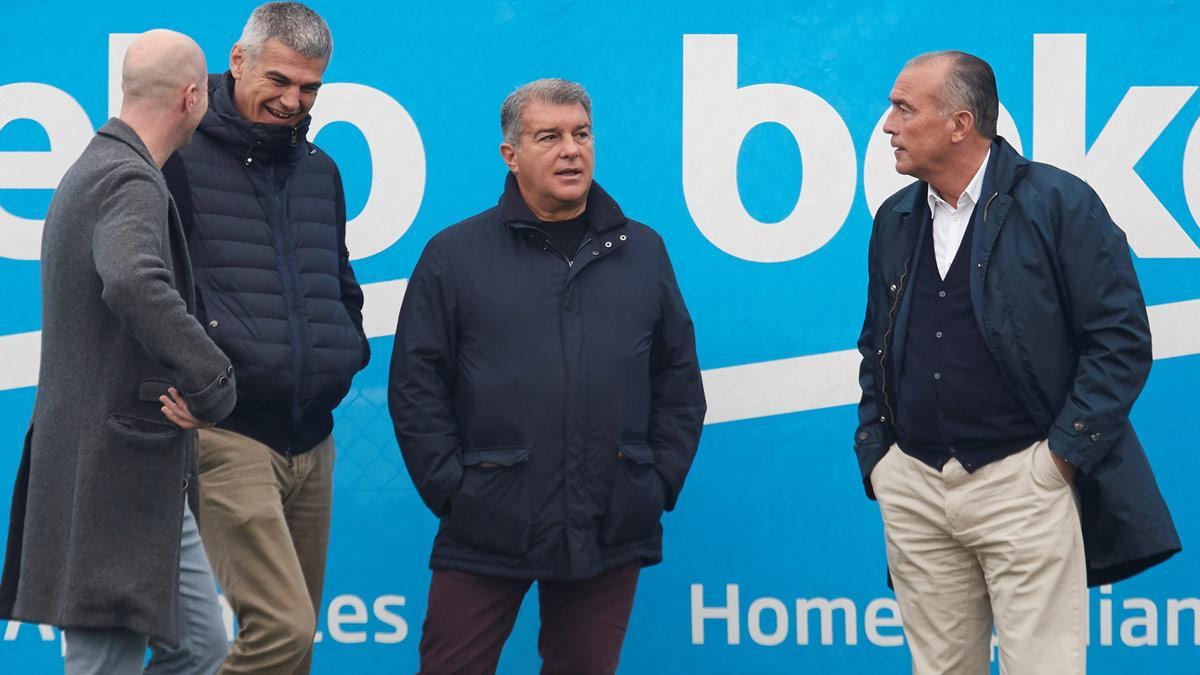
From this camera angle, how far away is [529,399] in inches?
129

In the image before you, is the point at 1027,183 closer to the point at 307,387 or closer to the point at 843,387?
the point at 843,387

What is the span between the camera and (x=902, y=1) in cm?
410

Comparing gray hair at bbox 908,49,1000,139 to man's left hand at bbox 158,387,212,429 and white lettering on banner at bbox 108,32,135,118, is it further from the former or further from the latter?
white lettering on banner at bbox 108,32,135,118

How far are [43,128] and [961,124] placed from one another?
250 centimetres

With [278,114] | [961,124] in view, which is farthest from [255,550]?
[961,124]

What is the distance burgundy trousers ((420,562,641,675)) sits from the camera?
3.38 meters

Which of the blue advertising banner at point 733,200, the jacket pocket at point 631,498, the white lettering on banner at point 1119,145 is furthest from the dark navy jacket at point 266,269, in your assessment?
the white lettering on banner at point 1119,145

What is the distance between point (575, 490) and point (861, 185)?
4.47ft

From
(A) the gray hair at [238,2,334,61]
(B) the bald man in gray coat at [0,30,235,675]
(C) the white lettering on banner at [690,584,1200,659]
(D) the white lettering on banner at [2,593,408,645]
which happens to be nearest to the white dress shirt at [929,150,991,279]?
(C) the white lettering on banner at [690,584,1200,659]

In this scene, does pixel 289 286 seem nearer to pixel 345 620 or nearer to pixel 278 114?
pixel 278 114

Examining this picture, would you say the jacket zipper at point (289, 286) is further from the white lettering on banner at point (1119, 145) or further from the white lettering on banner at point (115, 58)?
the white lettering on banner at point (1119, 145)

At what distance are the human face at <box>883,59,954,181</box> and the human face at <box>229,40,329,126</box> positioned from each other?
1.27 m

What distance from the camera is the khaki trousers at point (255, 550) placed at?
330 centimetres

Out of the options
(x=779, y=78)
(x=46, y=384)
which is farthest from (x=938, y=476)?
(x=46, y=384)
